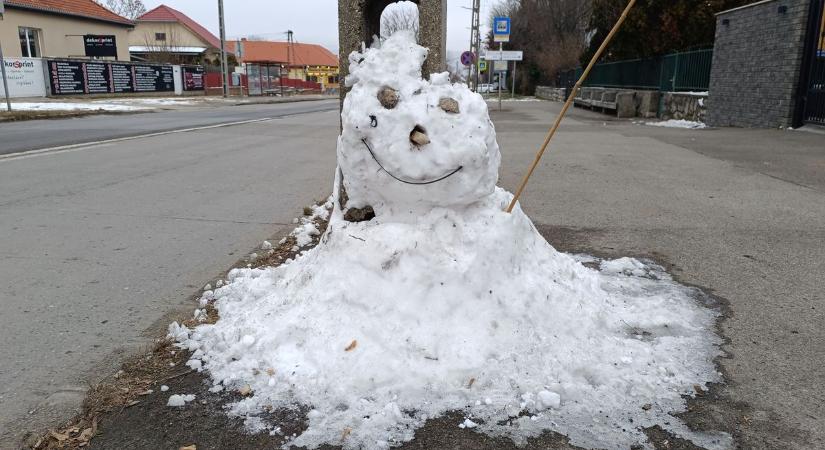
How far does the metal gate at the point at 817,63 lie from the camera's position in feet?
41.4

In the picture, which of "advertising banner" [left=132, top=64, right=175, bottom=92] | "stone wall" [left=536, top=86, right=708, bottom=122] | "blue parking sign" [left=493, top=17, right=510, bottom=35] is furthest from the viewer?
"advertising banner" [left=132, top=64, right=175, bottom=92]

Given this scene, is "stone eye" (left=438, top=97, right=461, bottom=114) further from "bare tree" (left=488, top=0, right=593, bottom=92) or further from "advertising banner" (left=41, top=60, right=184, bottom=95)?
"bare tree" (left=488, top=0, right=593, bottom=92)

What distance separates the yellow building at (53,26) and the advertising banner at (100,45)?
0.43m

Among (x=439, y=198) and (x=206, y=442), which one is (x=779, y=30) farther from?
(x=206, y=442)

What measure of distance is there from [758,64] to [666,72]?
19.2 ft

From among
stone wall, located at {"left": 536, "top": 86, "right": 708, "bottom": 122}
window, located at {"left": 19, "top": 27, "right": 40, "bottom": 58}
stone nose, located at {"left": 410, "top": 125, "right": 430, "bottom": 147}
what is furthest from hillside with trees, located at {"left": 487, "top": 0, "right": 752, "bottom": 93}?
window, located at {"left": 19, "top": 27, "right": 40, "bottom": 58}

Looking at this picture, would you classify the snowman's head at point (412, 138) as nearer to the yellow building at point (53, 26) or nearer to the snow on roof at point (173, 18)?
the yellow building at point (53, 26)

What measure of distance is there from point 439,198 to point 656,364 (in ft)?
4.65

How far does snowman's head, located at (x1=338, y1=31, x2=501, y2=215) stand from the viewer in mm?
3170

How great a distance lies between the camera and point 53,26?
3459 centimetres

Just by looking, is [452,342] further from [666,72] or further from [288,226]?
[666,72]

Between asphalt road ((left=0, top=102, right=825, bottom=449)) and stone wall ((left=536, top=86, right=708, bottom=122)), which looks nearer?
asphalt road ((left=0, top=102, right=825, bottom=449))

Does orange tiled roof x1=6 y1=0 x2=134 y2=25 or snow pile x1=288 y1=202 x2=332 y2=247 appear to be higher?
orange tiled roof x1=6 y1=0 x2=134 y2=25

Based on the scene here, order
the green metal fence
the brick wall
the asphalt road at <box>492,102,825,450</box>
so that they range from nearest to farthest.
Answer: the asphalt road at <box>492,102,825,450</box>, the brick wall, the green metal fence
